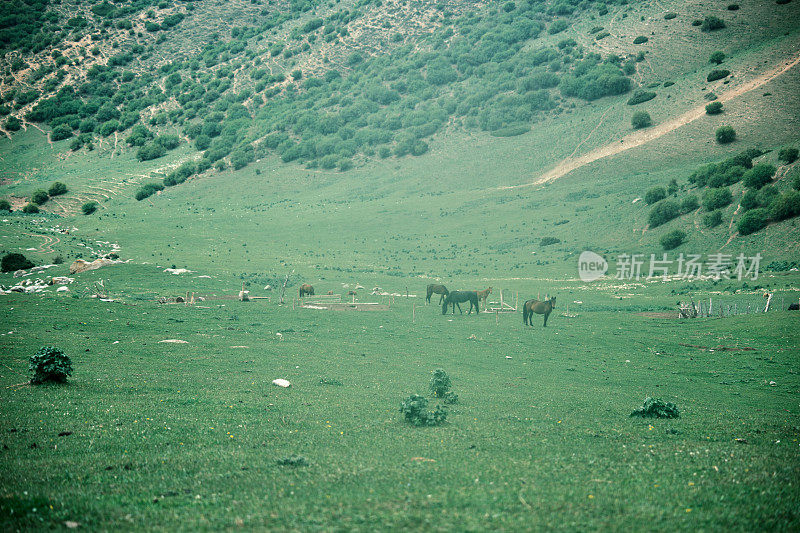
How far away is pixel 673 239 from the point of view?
64.2 meters

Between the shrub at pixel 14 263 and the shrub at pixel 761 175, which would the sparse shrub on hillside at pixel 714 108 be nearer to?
the shrub at pixel 761 175

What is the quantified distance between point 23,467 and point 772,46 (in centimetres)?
14134

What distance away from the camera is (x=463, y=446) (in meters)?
11.3

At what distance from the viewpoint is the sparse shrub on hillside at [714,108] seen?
315 feet

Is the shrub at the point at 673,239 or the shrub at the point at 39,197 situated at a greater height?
the shrub at the point at 39,197

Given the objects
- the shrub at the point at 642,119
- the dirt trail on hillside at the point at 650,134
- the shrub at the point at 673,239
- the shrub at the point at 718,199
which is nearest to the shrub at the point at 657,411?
the shrub at the point at 673,239

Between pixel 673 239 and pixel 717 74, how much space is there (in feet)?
213

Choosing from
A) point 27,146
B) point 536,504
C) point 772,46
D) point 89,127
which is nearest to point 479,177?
point 772,46

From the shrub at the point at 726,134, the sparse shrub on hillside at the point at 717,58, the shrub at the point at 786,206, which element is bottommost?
the shrub at the point at 786,206

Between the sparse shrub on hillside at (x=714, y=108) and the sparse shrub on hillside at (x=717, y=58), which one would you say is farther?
the sparse shrub on hillside at (x=717, y=58)

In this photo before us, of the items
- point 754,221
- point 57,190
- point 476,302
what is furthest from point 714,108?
point 57,190

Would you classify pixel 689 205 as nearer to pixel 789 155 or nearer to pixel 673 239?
pixel 673 239

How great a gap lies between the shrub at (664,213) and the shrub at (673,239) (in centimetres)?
598

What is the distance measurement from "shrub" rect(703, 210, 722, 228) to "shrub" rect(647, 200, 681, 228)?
16.9 feet
